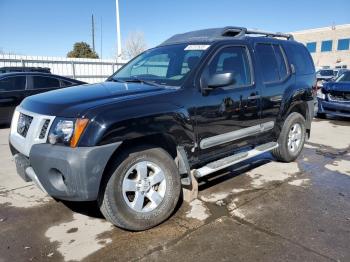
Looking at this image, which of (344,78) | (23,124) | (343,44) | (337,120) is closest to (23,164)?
(23,124)

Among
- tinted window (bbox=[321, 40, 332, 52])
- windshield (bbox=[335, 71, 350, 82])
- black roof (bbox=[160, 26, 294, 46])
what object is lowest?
windshield (bbox=[335, 71, 350, 82])

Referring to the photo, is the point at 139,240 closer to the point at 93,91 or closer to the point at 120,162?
the point at 120,162

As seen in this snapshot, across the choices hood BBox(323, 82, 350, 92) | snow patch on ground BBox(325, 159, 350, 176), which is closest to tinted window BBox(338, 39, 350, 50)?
hood BBox(323, 82, 350, 92)

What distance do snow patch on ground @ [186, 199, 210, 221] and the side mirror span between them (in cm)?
135

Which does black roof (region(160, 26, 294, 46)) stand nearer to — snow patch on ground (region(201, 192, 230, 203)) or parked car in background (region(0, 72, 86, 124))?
snow patch on ground (region(201, 192, 230, 203))

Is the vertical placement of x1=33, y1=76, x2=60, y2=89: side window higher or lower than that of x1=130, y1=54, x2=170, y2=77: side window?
lower

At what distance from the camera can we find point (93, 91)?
148 inches

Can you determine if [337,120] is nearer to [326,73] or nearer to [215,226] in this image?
[215,226]

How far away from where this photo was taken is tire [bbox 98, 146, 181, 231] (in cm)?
326

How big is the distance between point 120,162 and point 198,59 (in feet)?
5.24

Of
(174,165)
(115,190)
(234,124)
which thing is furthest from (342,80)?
(115,190)

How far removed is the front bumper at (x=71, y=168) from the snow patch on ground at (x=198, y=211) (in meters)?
1.20

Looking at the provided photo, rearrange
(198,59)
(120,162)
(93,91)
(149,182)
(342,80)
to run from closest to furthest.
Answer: (120,162) < (149,182) < (93,91) < (198,59) < (342,80)

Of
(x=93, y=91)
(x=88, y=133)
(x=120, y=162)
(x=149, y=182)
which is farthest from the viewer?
(x=93, y=91)
